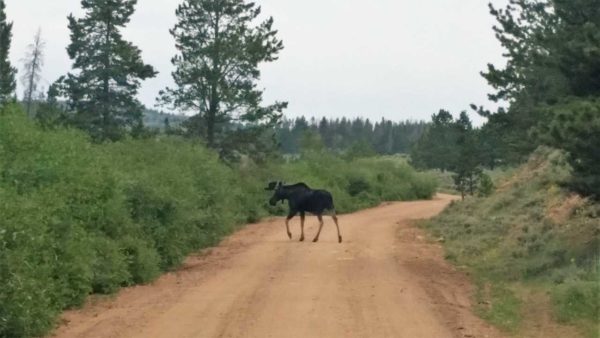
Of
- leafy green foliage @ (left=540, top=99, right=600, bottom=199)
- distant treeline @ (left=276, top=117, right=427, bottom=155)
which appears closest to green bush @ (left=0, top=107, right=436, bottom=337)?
leafy green foliage @ (left=540, top=99, right=600, bottom=199)

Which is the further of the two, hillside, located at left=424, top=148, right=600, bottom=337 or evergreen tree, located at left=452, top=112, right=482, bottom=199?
evergreen tree, located at left=452, top=112, right=482, bottom=199

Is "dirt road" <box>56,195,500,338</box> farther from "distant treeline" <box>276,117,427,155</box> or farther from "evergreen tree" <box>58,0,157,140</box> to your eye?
"distant treeline" <box>276,117,427,155</box>

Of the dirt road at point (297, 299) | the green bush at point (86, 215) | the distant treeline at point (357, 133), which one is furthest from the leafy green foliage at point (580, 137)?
the distant treeline at point (357, 133)

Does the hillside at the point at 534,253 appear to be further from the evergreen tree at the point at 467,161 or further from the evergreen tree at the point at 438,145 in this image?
the evergreen tree at the point at 438,145

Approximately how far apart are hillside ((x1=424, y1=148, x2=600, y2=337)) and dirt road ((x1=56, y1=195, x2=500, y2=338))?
0.72 m

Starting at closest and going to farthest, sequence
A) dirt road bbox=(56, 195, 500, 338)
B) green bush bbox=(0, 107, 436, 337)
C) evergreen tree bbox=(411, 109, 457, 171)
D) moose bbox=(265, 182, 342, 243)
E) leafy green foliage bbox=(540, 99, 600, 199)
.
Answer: green bush bbox=(0, 107, 436, 337) < dirt road bbox=(56, 195, 500, 338) < leafy green foliage bbox=(540, 99, 600, 199) < moose bbox=(265, 182, 342, 243) < evergreen tree bbox=(411, 109, 457, 171)

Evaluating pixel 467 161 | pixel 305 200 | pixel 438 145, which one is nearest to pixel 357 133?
pixel 438 145

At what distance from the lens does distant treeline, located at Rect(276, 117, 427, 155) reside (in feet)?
474

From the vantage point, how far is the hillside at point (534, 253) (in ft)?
45.2

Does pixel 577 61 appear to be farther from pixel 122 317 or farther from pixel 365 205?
pixel 365 205

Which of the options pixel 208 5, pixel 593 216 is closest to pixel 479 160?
pixel 208 5

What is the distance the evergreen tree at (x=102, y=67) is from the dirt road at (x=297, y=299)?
1881 cm

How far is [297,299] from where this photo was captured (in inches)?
591

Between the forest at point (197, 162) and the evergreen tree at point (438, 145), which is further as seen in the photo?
the evergreen tree at point (438, 145)
